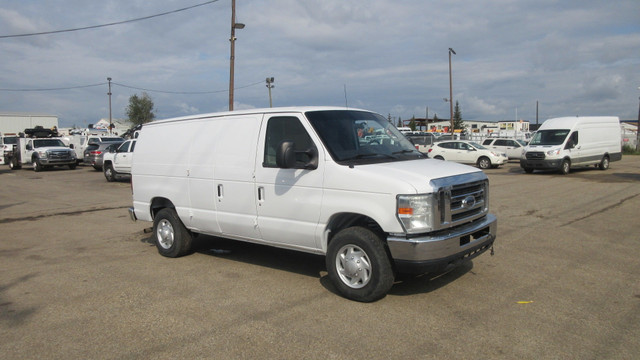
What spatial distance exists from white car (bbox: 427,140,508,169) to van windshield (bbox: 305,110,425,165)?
757 inches

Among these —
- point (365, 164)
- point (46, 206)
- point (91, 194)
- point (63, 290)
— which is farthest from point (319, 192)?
point (91, 194)

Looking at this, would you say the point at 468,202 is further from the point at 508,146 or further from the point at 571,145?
the point at 508,146

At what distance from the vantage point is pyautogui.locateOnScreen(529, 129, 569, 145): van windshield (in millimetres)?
21047

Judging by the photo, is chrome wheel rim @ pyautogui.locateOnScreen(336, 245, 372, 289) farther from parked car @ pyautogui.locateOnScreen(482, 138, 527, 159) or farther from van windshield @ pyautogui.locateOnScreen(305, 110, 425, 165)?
parked car @ pyautogui.locateOnScreen(482, 138, 527, 159)

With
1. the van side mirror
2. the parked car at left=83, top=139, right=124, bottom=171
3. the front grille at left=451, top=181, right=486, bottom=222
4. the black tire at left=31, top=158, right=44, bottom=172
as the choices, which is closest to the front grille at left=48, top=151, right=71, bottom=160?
the black tire at left=31, top=158, right=44, bottom=172

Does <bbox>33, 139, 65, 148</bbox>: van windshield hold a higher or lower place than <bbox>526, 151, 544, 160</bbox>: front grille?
higher

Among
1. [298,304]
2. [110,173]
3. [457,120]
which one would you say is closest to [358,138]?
[298,304]

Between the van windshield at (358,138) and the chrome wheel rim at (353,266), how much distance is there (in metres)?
0.96

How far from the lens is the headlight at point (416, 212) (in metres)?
4.66

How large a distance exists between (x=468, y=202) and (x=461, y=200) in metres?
0.15

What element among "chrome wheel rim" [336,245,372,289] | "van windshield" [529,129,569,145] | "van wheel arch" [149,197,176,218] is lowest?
"chrome wheel rim" [336,245,372,289]

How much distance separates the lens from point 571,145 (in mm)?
20875

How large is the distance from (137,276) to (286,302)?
91.6 inches

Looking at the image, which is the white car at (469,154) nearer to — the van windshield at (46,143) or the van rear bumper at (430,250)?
the van rear bumper at (430,250)
